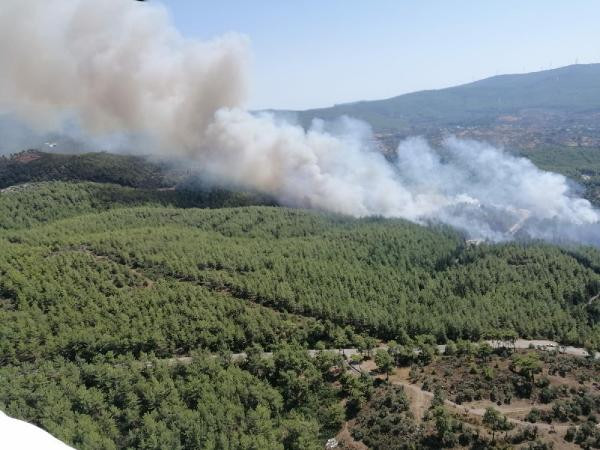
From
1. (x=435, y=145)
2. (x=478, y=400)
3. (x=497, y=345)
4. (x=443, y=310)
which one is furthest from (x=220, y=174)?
(x=435, y=145)

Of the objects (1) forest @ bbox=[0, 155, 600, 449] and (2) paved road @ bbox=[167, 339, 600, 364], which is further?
(2) paved road @ bbox=[167, 339, 600, 364]

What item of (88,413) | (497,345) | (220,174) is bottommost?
(497,345)

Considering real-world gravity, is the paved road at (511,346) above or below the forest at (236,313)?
below

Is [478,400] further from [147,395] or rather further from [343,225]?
[343,225]

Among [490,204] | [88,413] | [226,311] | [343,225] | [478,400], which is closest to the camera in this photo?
[88,413]

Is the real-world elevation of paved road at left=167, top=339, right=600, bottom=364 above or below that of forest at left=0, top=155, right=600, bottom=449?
below

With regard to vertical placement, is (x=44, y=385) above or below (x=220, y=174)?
below

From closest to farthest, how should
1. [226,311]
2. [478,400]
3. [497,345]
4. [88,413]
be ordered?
[88,413], [478,400], [497,345], [226,311]

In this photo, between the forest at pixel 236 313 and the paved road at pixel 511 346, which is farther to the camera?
the paved road at pixel 511 346
